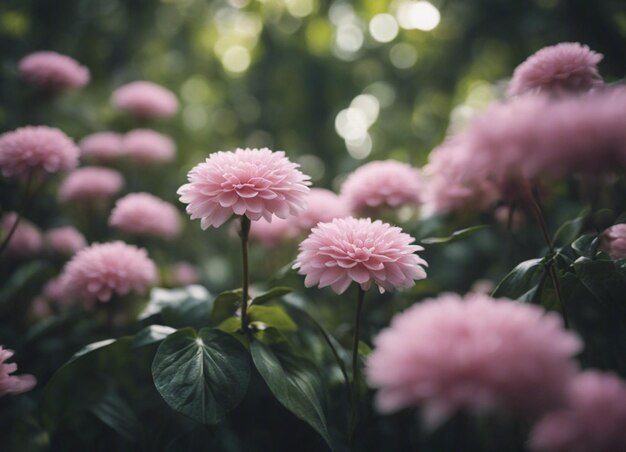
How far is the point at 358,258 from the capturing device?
0.63 metres

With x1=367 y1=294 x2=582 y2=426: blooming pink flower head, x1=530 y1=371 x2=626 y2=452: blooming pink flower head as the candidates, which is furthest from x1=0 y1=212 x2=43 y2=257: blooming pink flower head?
x1=530 y1=371 x2=626 y2=452: blooming pink flower head

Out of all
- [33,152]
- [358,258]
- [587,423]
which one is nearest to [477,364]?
[587,423]

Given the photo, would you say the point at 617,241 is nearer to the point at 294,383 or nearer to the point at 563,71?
the point at 563,71

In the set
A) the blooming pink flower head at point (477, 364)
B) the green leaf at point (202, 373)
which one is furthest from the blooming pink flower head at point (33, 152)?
the blooming pink flower head at point (477, 364)

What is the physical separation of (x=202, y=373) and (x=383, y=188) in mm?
517

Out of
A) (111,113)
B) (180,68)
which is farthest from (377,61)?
(111,113)

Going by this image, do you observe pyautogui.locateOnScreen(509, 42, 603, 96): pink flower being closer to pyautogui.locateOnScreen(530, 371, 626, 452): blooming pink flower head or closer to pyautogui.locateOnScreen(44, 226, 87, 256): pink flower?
pyautogui.locateOnScreen(530, 371, 626, 452): blooming pink flower head

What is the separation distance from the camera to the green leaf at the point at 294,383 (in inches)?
25.2

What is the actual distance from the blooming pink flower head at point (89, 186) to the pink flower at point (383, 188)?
2.23 feet

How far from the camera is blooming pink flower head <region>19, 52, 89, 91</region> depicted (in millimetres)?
1214

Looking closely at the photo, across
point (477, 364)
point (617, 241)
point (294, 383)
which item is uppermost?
point (617, 241)

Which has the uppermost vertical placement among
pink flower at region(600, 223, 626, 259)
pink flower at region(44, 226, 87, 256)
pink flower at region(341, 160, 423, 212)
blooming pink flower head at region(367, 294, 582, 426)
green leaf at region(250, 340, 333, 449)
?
pink flower at region(341, 160, 423, 212)

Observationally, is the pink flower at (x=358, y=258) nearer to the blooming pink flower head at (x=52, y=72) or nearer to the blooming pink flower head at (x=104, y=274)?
the blooming pink flower head at (x=104, y=274)

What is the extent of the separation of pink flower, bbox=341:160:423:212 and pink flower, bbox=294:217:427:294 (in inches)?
11.4
